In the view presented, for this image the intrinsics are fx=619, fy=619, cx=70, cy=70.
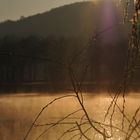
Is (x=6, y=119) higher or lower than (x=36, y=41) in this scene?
lower

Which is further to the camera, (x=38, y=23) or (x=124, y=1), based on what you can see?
(x=38, y=23)

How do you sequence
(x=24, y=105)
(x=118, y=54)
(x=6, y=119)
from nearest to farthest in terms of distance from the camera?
(x=6, y=119)
(x=24, y=105)
(x=118, y=54)

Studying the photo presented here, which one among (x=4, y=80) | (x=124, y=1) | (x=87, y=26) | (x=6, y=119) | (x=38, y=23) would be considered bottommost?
(x=124, y=1)

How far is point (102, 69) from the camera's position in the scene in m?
39.9

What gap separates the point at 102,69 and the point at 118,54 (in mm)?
1860

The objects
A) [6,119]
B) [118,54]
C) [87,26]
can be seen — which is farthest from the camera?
[87,26]

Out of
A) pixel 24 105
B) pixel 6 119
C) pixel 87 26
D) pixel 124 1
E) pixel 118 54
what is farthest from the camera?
pixel 87 26

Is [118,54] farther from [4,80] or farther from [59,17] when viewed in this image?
[59,17]

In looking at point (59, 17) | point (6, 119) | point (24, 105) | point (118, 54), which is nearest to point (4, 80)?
point (118, 54)

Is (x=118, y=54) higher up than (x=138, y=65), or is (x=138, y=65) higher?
(x=118, y=54)

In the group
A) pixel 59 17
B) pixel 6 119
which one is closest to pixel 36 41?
pixel 6 119

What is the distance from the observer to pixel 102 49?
39.5 m

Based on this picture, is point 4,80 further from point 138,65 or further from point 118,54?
point 138,65

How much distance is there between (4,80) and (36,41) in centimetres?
470
